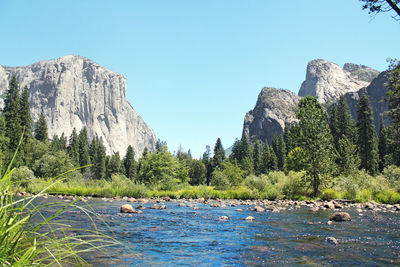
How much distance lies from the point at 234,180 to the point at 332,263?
3580 cm

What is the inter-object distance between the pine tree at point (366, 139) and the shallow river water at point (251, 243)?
4691 cm

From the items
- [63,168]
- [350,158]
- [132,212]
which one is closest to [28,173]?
[63,168]

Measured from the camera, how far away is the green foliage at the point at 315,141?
2781 cm

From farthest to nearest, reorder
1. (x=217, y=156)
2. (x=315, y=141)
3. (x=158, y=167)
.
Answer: (x=217, y=156), (x=158, y=167), (x=315, y=141)

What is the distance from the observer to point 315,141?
2830cm

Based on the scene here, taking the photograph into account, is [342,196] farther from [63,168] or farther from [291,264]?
[63,168]

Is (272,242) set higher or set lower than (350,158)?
lower

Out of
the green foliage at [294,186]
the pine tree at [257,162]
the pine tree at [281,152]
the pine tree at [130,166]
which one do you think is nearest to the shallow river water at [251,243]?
the green foliage at [294,186]

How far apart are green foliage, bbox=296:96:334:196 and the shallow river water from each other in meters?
13.9

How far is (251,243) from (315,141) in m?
21.7

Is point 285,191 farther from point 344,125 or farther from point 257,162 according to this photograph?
point 257,162

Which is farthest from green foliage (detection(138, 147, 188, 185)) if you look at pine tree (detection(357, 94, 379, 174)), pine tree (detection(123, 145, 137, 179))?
pine tree (detection(123, 145, 137, 179))

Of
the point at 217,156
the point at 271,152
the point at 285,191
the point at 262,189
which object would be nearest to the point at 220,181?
the point at 262,189

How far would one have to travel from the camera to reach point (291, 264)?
6863mm
